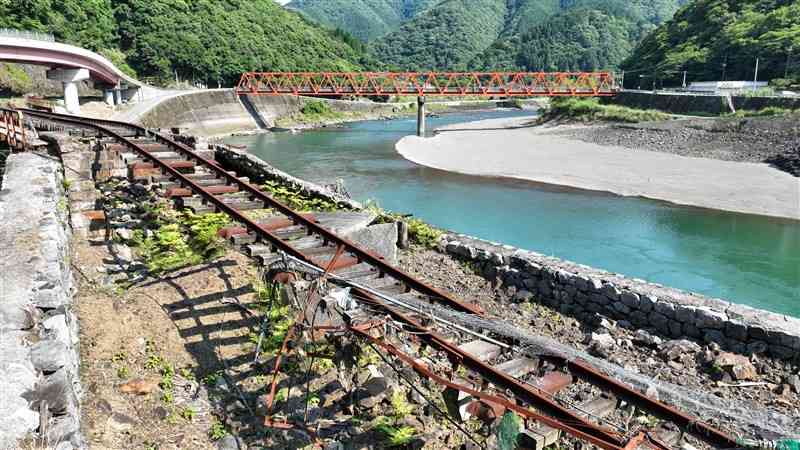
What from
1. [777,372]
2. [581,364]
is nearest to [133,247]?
[581,364]

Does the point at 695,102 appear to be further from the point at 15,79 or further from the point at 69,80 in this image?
the point at 15,79

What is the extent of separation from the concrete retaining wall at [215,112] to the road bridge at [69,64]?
3.62m

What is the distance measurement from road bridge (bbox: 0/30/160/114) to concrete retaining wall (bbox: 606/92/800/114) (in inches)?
1763

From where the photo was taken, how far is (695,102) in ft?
157

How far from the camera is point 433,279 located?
432 inches

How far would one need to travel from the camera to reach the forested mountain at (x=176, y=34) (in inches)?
2233

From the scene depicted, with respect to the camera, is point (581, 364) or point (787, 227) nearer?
point (581, 364)

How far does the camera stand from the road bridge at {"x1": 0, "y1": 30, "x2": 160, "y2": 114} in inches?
1291

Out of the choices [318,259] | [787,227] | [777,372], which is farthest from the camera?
[787,227]

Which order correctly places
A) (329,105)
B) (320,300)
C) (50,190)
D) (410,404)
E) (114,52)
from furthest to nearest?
(329,105), (114,52), (50,190), (410,404), (320,300)

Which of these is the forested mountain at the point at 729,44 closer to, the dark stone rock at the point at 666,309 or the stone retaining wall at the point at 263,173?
the stone retaining wall at the point at 263,173

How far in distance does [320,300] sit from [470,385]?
154cm

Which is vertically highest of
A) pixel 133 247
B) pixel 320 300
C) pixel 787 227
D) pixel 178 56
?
pixel 178 56

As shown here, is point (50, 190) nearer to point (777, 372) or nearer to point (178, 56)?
point (777, 372)
